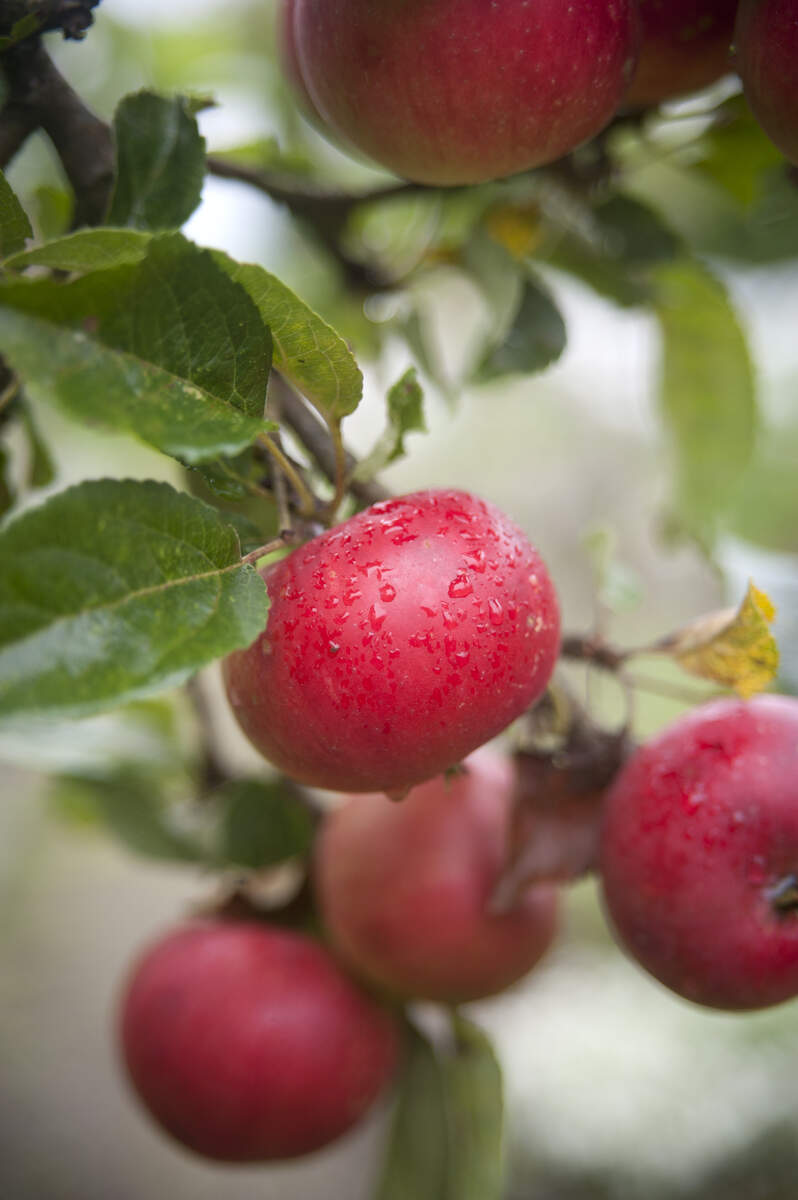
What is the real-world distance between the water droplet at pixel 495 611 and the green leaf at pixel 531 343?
0.20 metres

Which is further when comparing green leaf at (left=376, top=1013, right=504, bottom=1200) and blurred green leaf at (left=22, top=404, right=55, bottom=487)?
green leaf at (left=376, top=1013, right=504, bottom=1200)

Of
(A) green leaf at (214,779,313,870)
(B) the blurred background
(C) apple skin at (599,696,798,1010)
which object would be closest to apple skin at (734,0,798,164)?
(B) the blurred background

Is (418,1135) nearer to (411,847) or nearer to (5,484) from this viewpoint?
(411,847)

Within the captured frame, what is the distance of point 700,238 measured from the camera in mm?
726

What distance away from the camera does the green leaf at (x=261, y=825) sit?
2.06 feet

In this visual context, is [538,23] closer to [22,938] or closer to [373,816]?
[373,816]

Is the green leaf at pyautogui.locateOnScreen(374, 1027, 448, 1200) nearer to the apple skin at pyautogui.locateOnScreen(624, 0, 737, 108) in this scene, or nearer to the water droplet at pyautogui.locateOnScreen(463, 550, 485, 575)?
the water droplet at pyautogui.locateOnScreen(463, 550, 485, 575)

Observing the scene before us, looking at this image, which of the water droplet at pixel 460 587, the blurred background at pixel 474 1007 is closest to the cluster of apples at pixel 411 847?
the water droplet at pixel 460 587

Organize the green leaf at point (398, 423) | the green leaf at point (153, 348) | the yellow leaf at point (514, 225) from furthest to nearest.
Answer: the yellow leaf at point (514, 225)
the green leaf at point (398, 423)
the green leaf at point (153, 348)

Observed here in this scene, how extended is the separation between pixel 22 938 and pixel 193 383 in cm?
141

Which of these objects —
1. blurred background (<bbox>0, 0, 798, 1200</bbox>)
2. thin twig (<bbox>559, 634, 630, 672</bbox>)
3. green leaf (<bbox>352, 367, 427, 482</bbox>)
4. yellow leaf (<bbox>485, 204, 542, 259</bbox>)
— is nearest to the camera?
green leaf (<bbox>352, 367, 427, 482</bbox>)

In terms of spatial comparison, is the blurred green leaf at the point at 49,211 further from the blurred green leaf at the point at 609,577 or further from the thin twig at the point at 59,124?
the blurred green leaf at the point at 609,577

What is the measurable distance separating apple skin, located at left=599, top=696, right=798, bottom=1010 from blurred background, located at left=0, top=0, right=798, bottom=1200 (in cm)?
9

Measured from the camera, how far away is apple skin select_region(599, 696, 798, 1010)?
0.39m
